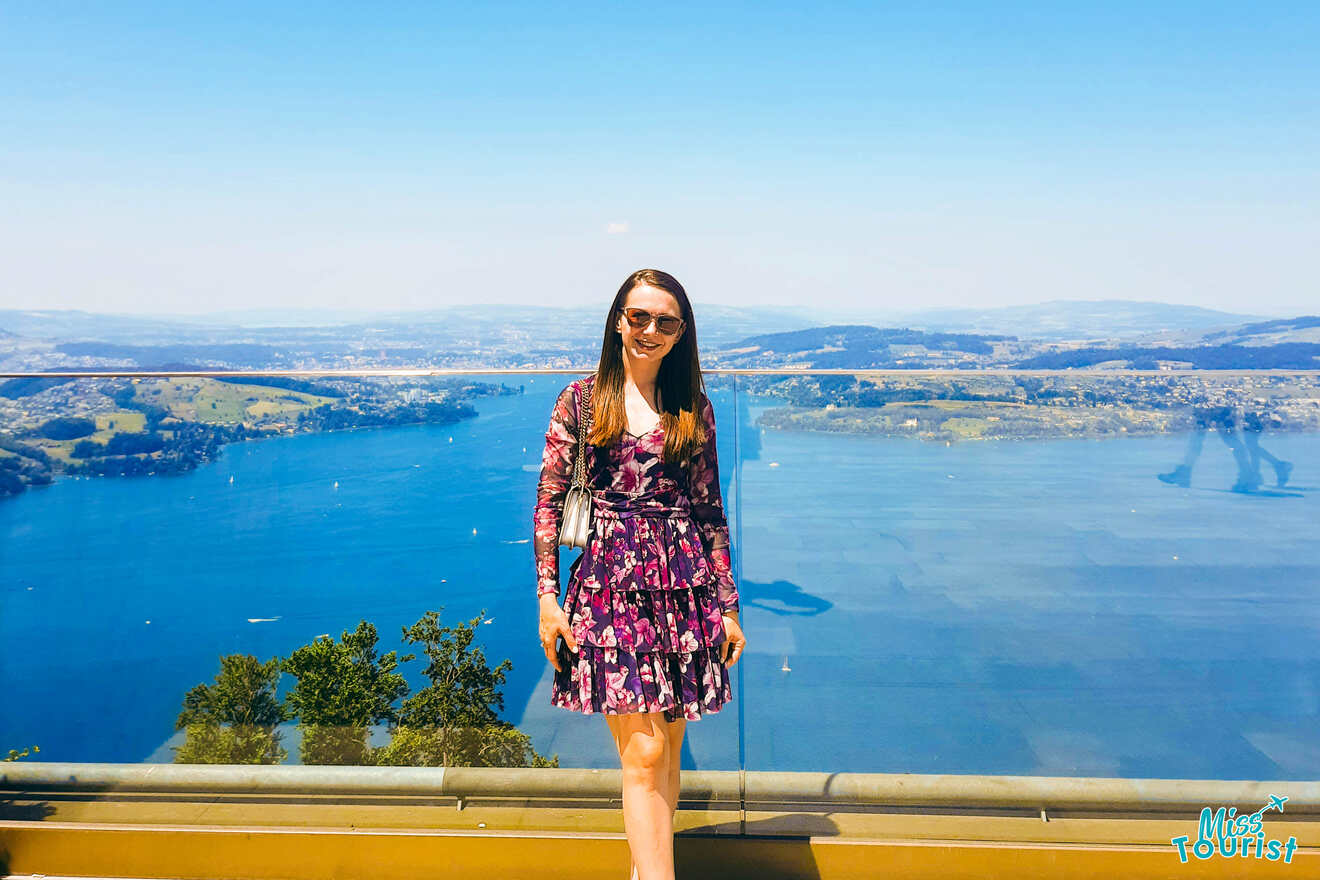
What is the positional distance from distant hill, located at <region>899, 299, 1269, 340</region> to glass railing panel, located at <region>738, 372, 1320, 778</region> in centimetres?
5527

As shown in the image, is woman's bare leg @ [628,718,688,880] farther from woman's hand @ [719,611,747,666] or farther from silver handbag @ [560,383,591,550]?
silver handbag @ [560,383,591,550]

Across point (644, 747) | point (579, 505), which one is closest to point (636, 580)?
point (579, 505)

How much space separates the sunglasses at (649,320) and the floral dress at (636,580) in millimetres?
170

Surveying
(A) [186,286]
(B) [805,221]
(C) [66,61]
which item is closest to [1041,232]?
(B) [805,221]

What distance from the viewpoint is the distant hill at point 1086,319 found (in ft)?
190

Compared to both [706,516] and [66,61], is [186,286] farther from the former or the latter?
[706,516]

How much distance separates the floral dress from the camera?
1.54 m

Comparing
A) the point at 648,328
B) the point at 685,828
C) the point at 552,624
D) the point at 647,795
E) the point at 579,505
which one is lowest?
the point at 685,828

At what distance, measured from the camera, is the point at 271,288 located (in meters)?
106

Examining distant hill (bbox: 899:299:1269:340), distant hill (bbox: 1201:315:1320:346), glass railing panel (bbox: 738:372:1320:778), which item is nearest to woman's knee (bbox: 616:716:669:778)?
glass railing panel (bbox: 738:372:1320:778)

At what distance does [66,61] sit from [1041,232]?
313 feet

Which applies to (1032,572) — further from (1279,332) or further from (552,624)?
(1279,332)

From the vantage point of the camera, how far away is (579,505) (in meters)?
1.56

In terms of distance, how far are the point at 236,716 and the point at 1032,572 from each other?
→ 85.1 inches
